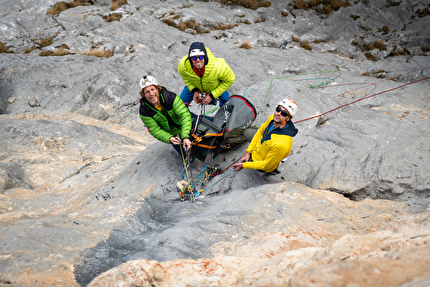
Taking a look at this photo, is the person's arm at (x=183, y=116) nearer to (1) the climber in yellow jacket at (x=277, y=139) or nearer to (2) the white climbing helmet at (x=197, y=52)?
(2) the white climbing helmet at (x=197, y=52)

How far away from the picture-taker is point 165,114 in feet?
15.7

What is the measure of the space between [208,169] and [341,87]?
7570 mm

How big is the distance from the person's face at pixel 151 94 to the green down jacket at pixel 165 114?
5.5 inches

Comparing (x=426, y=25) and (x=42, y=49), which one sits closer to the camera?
(x=42, y=49)

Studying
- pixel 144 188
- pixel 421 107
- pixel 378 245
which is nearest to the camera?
pixel 378 245

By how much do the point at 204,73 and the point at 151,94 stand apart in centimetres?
121

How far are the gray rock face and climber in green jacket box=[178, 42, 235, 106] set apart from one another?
4.13 ft

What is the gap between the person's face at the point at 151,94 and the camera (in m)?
4.32

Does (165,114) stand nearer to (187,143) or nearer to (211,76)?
(187,143)

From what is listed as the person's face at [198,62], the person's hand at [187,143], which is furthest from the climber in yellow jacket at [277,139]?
the person's face at [198,62]

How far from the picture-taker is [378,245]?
73.5 inches

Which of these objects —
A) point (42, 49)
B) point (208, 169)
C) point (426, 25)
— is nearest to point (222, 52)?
point (42, 49)

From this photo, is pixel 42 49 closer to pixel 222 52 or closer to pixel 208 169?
pixel 222 52

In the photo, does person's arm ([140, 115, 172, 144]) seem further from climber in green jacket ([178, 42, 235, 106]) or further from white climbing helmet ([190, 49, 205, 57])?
white climbing helmet ([190, 49, 205, 57])
